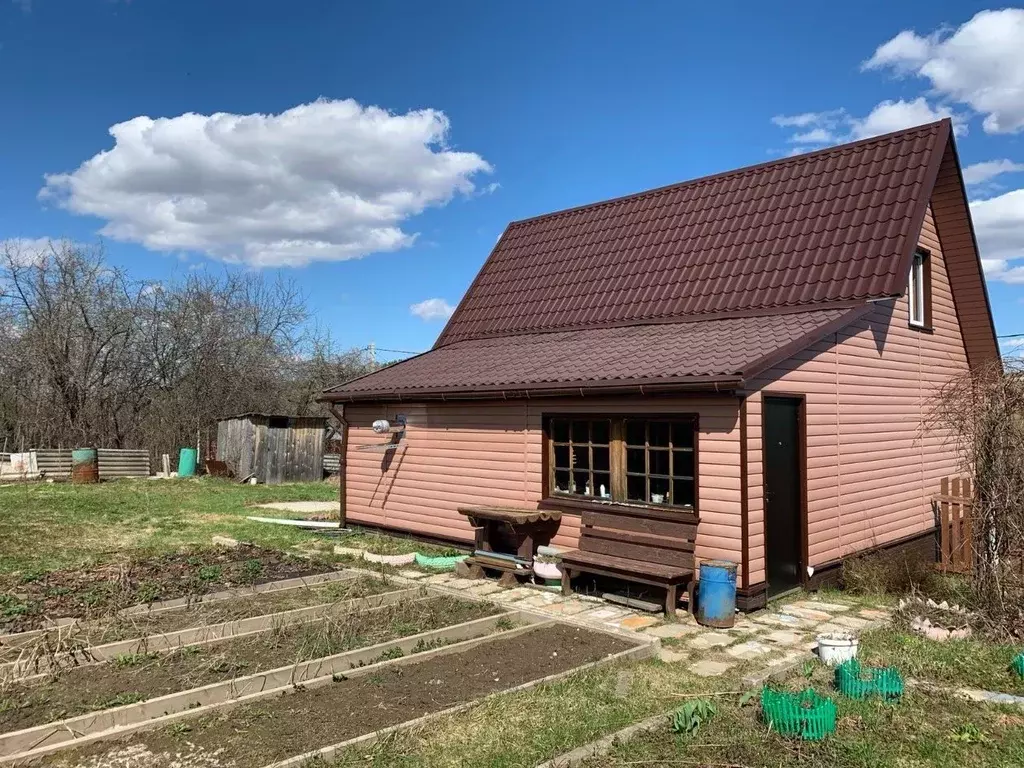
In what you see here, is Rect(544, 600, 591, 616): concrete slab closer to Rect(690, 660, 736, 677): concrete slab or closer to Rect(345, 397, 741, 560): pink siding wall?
Rect(345, 397, 741, 560): pink siding wall

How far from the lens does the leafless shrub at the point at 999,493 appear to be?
6.59 metres

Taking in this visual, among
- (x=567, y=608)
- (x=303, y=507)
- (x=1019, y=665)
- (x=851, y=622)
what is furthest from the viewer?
(x=303, y=507)

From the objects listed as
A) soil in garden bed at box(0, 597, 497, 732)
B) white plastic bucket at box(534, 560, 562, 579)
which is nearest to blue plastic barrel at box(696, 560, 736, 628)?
white plastic bucket at box(534, 560, 562, 579)

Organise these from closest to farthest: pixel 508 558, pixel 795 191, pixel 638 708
→ pixel 638 708 → pixel 508 558 → pixel 795 191

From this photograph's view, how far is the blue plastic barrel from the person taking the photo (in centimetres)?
722

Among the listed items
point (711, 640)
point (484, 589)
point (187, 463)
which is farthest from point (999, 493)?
point (187, 463)

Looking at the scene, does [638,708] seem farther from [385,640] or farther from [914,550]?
[914,550]

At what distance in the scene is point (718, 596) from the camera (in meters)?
7.25

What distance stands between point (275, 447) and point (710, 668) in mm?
19170

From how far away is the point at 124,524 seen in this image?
1415 cm

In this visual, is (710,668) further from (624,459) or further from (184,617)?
(184,617)

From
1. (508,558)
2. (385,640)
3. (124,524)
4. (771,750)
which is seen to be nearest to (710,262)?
(508,558)

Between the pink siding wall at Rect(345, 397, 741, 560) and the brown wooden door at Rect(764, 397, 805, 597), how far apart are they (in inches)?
21.9

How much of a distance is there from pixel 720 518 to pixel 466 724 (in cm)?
408
